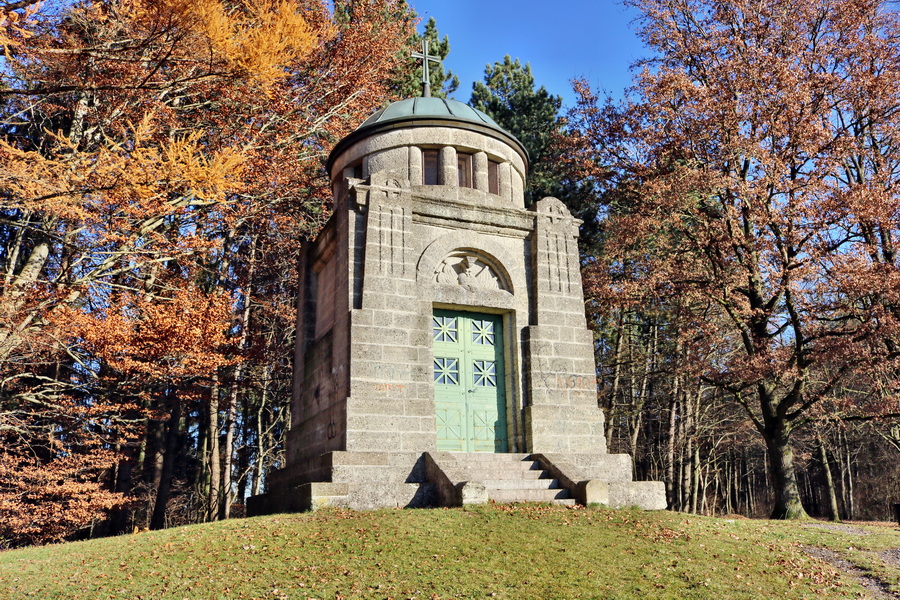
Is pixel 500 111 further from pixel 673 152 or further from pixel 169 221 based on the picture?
pixel 169 221

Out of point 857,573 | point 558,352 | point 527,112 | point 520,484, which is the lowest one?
point 857,573

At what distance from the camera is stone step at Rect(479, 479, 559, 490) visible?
37.5ft

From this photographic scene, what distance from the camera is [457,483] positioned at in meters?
10.7

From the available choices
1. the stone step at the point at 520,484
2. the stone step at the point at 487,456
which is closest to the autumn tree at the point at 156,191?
the stone step at the point at 487,456

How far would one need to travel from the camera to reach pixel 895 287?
1505 cm

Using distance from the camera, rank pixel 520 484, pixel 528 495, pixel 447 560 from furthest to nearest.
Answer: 1. pixel 520 484
2. pixel 528 495
3. pixel 447 560

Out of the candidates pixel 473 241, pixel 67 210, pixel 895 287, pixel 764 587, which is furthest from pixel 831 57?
pixel 67 210

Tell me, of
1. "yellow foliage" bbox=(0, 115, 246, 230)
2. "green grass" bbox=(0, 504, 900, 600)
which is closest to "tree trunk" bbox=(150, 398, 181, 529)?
"yellow foliage" bbox=(0, 115, 246, 230)

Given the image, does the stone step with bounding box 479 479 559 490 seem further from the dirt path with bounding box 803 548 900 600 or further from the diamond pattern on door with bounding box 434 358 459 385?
the dirt path with bounding box 803 548 900 600

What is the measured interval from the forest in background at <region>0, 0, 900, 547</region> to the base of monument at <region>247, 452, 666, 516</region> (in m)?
5.36

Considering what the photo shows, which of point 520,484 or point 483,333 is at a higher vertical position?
point 483,333

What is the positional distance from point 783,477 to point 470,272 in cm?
967

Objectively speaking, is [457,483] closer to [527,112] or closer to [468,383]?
[468,383]

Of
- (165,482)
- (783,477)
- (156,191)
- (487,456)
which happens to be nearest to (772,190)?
(783,477)
